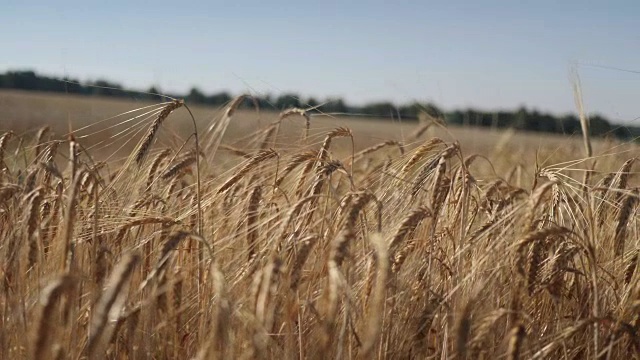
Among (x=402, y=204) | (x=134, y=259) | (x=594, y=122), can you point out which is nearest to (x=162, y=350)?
(x=134, y=259)

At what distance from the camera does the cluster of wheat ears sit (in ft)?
5.63

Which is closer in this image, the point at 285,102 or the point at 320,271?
the point at 320,271

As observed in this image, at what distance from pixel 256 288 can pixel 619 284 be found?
1533 mm

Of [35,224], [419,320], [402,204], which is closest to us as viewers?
[35,224]

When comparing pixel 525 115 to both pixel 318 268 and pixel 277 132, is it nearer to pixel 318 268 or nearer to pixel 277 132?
pixel 277 132

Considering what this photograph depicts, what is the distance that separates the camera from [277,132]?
3.41 m

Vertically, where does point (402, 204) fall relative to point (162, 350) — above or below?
above

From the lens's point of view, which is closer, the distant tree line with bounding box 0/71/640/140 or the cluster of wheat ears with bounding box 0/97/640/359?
the cluster of wheat ears with bounding box 0/97/640/359

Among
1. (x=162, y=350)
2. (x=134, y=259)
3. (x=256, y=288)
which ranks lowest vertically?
(x=162, y=350)

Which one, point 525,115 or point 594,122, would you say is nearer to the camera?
point 594,122

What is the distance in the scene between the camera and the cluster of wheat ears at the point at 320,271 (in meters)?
1.72

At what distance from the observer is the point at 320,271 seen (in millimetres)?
2086

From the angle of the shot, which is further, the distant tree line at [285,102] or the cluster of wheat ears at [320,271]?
the distant tree line at [285,102]

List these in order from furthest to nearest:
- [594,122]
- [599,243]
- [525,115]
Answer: [525,115] → [594,122] → [599,243]
